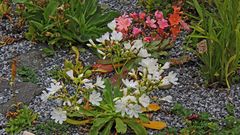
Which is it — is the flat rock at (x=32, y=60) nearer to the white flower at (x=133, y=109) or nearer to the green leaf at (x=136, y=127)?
the green leaf at (x=136, y=127)

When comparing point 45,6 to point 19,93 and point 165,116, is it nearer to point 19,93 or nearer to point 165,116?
point 19,93

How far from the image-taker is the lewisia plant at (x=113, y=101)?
3.18 meters

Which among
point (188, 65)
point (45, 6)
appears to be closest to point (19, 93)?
point (45, 6)

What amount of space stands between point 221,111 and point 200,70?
0.42m

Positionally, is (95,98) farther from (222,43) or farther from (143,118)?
(222,43)

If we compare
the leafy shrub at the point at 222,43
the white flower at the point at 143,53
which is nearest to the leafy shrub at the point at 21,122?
the white flower at the point at 143,53

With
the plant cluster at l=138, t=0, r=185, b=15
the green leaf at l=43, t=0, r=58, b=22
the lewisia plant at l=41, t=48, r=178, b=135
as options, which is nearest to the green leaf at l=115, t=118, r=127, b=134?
the lewisia plant at l=41, t=48, r=178, b=135

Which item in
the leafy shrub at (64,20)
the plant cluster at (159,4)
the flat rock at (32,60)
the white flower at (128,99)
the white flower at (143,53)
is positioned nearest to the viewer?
the white flower at (128,99)

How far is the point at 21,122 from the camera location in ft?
11.7

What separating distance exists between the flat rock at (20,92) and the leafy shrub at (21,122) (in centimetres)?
15

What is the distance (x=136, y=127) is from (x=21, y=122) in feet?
2.19

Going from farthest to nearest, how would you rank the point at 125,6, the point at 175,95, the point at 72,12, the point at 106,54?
1. the point at 125,6
2. the point at 72,12
3. the point at 175,95
4. the point at 106,54

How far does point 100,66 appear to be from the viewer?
409cm

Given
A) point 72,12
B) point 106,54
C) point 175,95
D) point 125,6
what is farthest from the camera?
point 125,6
